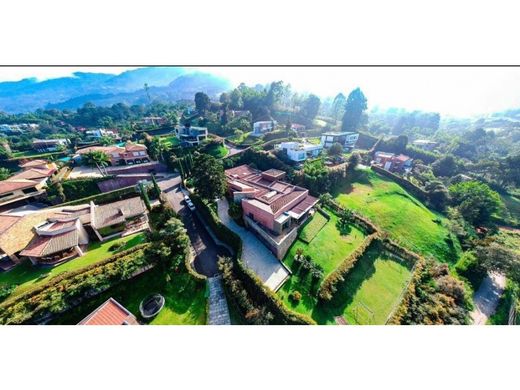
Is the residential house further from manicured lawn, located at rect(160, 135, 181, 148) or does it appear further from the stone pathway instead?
manicured lawn, located at rect(160, 135, 181, 148)

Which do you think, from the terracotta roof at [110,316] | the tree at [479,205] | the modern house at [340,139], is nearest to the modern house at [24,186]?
the terracotta roof at [110,316]

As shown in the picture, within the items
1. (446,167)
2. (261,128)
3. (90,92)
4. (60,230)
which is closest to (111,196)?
(60,230)

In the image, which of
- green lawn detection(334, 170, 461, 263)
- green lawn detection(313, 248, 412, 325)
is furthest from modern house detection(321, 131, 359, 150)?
green lawn detection(313, 248, 412, 325)

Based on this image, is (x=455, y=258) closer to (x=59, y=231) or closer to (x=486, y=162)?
(x=486, y=162)

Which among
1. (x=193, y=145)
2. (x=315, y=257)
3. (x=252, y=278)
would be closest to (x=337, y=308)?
(x=315, y=257)

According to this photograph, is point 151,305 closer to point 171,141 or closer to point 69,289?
point 69,289

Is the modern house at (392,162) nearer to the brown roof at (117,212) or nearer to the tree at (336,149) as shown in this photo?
the tree at (336,149)

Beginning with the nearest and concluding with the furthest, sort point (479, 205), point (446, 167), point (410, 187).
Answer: point (479, 205) → point (410, 187) → point (446, 167)
